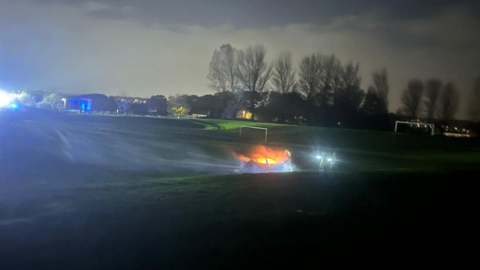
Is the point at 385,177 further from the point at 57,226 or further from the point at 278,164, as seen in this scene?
the point at 57,226

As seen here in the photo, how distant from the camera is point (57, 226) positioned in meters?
7.86

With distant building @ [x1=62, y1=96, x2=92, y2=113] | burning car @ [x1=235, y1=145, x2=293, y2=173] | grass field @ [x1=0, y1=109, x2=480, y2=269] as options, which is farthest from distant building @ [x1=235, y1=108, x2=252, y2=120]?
grass field @ [x1=0, y1=109, x2=480, y2=269]

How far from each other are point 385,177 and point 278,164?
20.7 feet

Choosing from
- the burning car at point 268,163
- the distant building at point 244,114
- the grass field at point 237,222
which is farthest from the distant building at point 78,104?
the grass field at point 237,222

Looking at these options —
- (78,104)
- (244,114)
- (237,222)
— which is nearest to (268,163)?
(237,222)

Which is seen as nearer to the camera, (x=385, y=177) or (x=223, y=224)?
(x=223, y=224)

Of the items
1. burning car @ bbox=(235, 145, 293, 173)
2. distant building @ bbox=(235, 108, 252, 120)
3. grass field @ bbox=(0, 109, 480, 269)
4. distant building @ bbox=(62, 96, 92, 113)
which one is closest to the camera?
grass field @ bbox=(0, 109, 480, 269)

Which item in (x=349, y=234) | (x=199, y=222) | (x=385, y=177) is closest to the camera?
(x=349, y=234)

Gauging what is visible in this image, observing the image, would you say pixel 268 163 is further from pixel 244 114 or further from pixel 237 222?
pixel 244 114

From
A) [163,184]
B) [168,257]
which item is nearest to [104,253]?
[168,257]

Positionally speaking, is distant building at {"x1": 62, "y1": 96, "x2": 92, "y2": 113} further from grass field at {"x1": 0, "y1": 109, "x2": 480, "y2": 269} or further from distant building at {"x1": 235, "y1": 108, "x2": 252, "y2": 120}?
grass field at {"x1": 0, "y1": 109, "x2": 480, "y2": 269}

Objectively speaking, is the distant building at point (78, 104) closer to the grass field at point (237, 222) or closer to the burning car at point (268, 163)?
the burning car at point (268, 163)

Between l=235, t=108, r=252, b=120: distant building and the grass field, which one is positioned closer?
the grass field

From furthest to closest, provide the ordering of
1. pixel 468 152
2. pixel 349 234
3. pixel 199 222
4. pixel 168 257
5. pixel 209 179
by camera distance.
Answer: pixel 468 152 → pixel 209 179 → pixel 199 222 → pixel 349 234 → pixel 168 257
